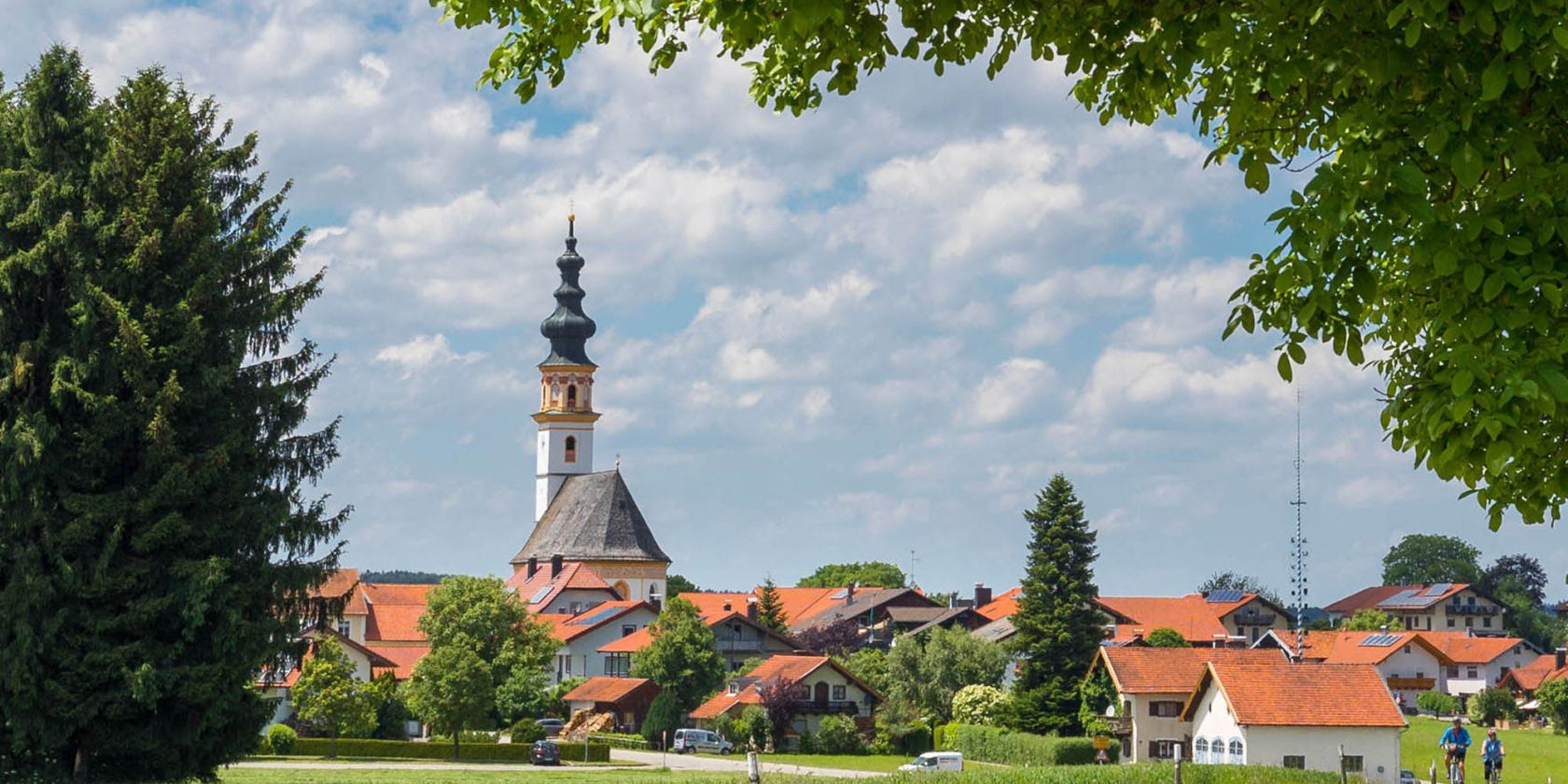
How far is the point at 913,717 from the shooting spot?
254ft

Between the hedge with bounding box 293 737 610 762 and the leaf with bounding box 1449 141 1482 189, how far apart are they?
2405 inches

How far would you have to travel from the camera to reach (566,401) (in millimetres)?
132625

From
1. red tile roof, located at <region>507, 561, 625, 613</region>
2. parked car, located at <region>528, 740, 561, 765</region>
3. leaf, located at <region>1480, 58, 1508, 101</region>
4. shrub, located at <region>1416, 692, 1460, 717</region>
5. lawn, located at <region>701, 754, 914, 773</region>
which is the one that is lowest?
lawn, located at <region>701, 754, 914, 773</region>

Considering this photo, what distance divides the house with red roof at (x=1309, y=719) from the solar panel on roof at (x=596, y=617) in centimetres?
5346

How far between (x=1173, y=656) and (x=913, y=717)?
1549cm

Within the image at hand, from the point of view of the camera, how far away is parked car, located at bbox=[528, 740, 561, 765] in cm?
6319

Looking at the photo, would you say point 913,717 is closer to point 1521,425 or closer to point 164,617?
point 164,617

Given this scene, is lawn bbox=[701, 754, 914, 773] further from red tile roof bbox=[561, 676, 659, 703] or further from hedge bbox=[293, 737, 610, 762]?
red tile roof bbox=[561, 676, 659, 703]

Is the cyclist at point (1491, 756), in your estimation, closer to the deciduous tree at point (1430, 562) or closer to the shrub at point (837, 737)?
the shrub at point (837, 737)

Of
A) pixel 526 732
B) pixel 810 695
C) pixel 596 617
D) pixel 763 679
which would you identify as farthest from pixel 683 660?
pixel 596 617

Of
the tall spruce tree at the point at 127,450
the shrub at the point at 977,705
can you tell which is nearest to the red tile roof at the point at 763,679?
the shrub at the point at 977,705

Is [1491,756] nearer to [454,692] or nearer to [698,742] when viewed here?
[698,742]

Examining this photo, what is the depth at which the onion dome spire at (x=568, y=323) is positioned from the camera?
132 meters

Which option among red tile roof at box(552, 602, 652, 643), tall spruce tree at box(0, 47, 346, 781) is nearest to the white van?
tall spruce tree at box(0, 47, 346, 781)
